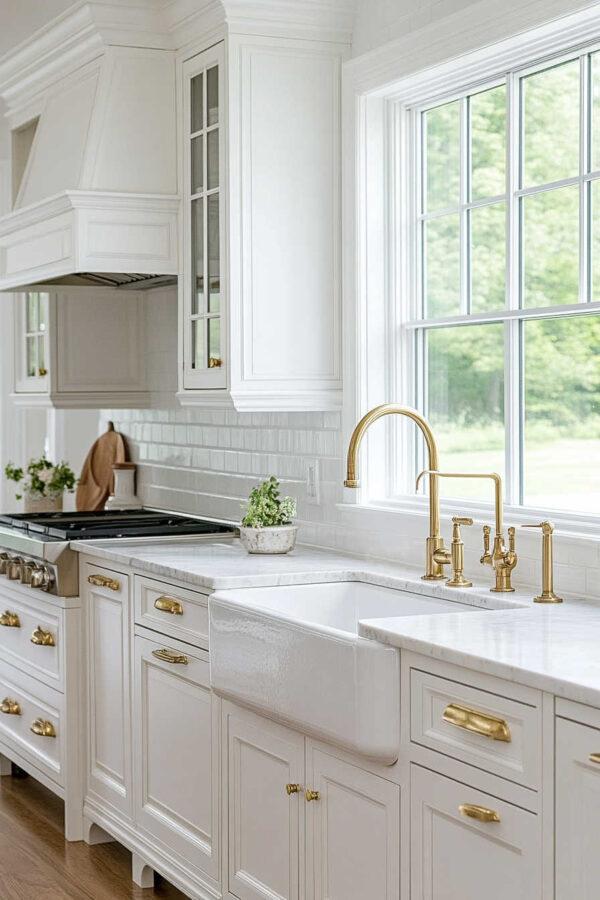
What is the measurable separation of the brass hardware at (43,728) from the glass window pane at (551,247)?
2246mm

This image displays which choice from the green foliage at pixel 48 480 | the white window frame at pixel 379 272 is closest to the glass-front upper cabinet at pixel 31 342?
the green foliage at pixel 48 480

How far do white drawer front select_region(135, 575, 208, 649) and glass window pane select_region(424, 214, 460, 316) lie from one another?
3.87 ft

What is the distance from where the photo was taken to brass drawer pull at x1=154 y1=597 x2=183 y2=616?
3562mm

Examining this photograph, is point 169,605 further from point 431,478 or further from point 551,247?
point 551,247

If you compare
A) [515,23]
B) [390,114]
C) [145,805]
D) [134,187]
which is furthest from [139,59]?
[145,805]

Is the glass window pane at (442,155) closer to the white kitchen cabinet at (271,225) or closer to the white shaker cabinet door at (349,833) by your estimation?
the white kitchen cabinet at (271,225)

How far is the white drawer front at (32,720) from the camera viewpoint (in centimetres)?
439

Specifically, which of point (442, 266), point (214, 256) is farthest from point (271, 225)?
point (442, 266)

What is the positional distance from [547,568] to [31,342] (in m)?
3.33

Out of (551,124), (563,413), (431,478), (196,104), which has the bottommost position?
(431,478)

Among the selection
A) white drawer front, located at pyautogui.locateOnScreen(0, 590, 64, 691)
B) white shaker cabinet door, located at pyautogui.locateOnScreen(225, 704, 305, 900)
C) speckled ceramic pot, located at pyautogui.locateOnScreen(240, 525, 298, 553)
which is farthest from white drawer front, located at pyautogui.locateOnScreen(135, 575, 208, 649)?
white drawer front, located at pyautogui.locateOnScreen(0, 590, 64, 691)

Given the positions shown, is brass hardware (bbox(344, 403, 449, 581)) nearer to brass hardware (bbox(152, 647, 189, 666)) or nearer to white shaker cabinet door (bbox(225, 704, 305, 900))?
white shaker cabinet door (bbox(225, 704, 305, 900))

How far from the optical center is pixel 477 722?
89.1 inches

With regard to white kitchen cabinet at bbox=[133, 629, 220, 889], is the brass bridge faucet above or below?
above
